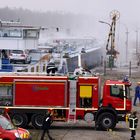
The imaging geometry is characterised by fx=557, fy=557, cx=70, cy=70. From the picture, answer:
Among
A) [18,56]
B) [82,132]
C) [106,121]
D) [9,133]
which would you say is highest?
[18,56]

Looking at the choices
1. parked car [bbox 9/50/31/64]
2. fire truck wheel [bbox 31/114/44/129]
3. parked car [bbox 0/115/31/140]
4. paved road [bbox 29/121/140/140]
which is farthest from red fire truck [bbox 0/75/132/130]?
parked car [bbox 9/50/31/64]

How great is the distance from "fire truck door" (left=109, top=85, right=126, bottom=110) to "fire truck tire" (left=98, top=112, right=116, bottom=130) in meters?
0.53

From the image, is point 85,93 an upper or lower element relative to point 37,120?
upper

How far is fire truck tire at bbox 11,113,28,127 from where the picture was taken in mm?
21797

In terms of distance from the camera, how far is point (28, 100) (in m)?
22.1

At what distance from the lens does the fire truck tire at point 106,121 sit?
21.9 meters

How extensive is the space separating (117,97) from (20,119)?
3968mm

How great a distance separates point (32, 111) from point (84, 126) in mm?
2677

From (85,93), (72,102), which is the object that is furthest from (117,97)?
(72,102)

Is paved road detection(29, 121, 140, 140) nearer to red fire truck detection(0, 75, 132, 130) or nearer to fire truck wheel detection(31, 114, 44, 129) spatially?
fire truck wheel detection(31, 114, 44, 129)

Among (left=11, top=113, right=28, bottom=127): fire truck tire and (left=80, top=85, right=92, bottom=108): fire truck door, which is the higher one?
(left=80, top=85, right=92, bottom=108): fire truck door

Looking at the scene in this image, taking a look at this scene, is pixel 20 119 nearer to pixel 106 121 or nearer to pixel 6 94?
pixel 6 94

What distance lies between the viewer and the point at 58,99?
2205 cm

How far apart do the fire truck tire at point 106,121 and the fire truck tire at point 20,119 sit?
2.91m
